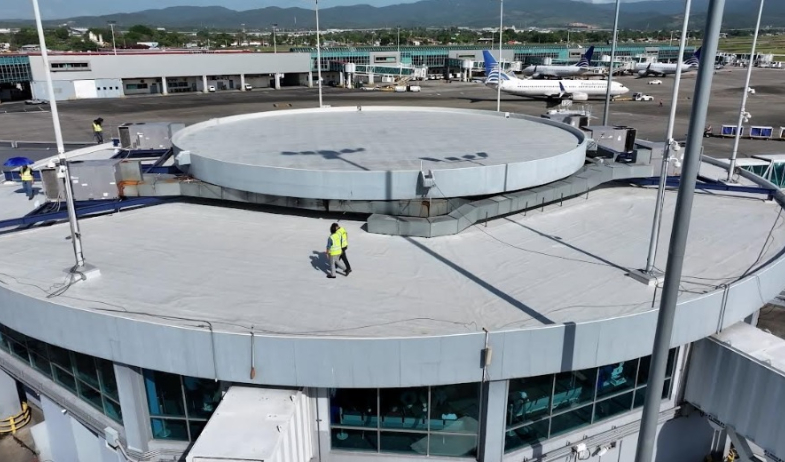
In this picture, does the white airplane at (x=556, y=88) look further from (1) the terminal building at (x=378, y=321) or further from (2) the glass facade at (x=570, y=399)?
(2) the glass facade at (x=570, y=399)

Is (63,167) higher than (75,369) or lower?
higher

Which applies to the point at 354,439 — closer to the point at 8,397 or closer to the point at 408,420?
the point at 408,420

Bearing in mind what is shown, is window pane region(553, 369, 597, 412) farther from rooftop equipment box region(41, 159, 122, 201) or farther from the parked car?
the parked car

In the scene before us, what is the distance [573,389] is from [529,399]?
3.70 feet

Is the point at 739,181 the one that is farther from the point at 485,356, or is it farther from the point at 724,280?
the point at 485,356

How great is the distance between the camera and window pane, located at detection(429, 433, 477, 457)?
12.0 m

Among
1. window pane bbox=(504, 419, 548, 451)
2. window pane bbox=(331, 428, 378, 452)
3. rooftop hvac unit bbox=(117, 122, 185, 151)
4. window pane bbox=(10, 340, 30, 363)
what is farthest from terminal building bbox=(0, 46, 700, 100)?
window pane bbox=(504, 419, 548, 451)

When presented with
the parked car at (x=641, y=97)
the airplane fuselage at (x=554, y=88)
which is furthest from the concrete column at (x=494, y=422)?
the parked car at (x=641, y=97)

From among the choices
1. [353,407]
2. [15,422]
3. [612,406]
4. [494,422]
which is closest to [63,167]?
[353,407]

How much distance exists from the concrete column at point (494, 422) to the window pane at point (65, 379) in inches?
384

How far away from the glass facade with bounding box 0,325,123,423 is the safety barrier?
377 centimetres

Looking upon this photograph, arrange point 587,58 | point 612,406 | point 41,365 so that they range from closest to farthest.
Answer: point 612,406, point 41,365, point 587,58

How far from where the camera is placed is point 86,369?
42.8ft

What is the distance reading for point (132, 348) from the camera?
1109 cm
